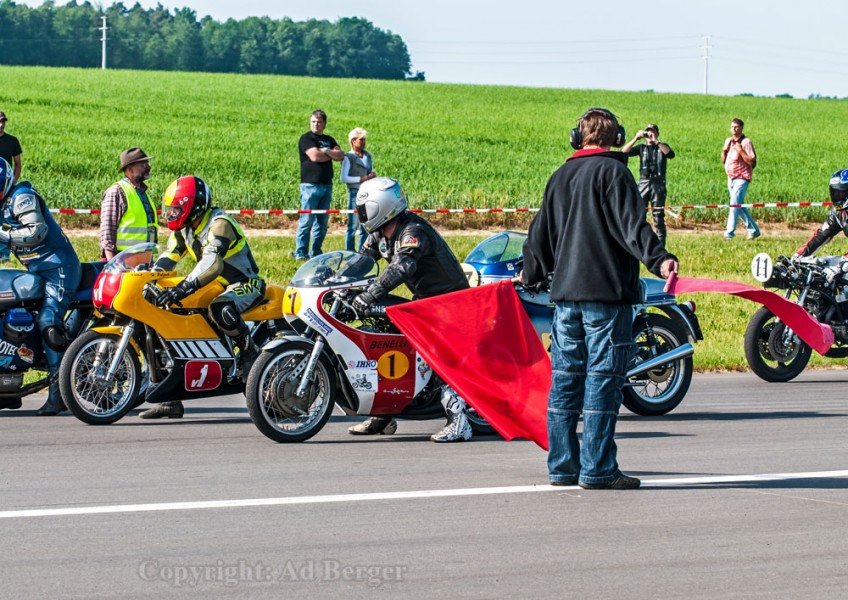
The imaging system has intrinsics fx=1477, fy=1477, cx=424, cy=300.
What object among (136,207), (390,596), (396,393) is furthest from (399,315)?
(136,207)

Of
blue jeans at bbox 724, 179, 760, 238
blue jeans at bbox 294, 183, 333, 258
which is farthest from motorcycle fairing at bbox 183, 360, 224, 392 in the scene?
blue jeans at bbox 724, 179, 760, 238

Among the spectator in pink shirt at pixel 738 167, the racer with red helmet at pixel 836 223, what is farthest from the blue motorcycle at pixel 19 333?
the spectator in pink shirt at pixel 738 167

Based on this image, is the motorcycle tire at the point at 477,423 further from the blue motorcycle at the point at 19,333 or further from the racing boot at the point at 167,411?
the blue motorcycle at the point at 19,333

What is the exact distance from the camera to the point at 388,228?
9.53 m

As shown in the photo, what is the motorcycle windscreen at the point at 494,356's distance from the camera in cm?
843

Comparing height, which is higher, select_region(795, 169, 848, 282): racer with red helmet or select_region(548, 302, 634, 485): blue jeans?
select_region(795, 169, 848, 282): racer with red helmet

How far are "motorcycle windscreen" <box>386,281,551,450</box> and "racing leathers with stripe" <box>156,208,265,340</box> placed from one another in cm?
194

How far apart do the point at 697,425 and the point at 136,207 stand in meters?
5.40

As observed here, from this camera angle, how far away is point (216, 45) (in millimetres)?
129000

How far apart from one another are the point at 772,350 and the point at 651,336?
8.82 feet

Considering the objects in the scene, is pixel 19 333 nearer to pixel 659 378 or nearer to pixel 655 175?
pixel 659 378

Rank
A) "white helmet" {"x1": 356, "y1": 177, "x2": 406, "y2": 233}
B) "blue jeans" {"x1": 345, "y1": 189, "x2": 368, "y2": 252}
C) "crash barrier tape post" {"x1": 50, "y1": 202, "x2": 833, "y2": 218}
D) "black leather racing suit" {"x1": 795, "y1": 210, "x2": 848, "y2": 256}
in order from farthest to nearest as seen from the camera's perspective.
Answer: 1. "crash barrier tape post" {"x1": 50, "y1": 202, "x2": 833, "y2": 218}
2. "blue jeans" {"x1": 345, "y1": 189, "x2": 368, "y2": 252}
3. "black leather racing suit" {"x1": 795, "y1": 210, "x2": 848, "y2": 256}
4. "white helmet" {"x1": 356, "y1": 177, "x2": 406, "y2": 233}

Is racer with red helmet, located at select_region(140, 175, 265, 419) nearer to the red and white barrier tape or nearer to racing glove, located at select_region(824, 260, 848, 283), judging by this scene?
racing glove, located at select_region(824, 260, 848, 283)

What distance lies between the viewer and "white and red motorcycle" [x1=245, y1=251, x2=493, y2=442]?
9.23 m
